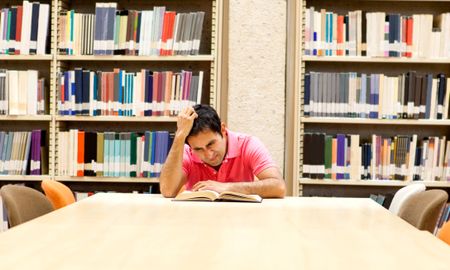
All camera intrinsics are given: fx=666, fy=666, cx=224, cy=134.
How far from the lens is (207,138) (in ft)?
10.3

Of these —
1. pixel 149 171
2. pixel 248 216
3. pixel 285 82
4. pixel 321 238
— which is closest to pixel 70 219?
pixel 248 216

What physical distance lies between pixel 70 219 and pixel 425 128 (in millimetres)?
2979

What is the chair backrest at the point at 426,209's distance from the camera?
2.37 meters

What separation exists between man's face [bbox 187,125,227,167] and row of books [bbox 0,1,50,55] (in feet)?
5.43

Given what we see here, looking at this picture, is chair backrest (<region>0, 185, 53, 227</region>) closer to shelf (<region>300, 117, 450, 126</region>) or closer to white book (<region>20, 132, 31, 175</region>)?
white book (<region>20, 132, 31, 175</region>)

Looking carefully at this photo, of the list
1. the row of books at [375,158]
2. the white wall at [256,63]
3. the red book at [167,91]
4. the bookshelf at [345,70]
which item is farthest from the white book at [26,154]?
the row of books at [375,158]

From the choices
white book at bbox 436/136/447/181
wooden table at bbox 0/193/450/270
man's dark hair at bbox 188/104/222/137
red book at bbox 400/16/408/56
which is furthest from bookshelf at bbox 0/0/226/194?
wooden table at bbox 0/193/450/270

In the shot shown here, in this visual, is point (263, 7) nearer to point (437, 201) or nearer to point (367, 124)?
point (367, 124)

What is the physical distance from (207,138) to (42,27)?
177cm

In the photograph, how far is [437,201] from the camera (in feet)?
7.77

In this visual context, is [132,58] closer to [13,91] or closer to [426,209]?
[13,91]

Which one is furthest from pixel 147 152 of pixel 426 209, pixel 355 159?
pixel 426 209

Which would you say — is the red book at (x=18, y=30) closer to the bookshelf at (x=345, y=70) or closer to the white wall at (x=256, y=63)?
the white wall at (x=256, y=63)

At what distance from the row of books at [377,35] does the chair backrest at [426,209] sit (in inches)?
69.6
